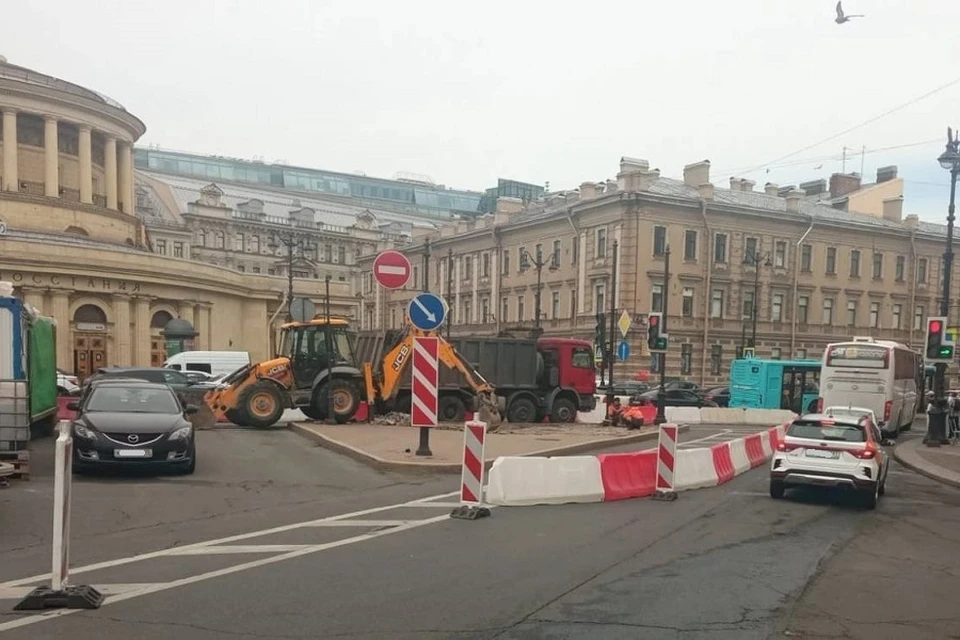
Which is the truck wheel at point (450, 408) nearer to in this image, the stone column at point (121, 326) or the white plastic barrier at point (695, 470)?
the white plastic barrier at point (695, 470)

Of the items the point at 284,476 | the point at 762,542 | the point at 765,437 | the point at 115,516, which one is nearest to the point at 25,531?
the point at 115,516

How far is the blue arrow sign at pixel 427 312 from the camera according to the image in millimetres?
14133

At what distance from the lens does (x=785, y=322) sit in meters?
59.0

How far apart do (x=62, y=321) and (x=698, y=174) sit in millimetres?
44649

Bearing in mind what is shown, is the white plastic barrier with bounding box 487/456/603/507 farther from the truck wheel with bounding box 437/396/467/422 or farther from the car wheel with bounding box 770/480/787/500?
the truck wheel with bounding box 437/396/467/422

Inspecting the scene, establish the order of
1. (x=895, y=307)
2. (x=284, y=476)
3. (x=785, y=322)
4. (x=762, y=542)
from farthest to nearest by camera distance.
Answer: (x=895, y=307), (x=785, y=322), (x=284, y=476), (x=762, y=542)

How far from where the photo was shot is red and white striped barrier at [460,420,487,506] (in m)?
10.5

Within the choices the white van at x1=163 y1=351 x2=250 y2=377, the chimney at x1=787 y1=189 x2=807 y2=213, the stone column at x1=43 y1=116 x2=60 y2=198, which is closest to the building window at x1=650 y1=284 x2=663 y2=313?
the chimney at x1=787 y1=189 x2=807 y2=213

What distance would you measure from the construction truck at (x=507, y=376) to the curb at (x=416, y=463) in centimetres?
364

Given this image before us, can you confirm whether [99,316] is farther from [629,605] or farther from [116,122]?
[629,605]

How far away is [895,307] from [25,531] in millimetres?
67580

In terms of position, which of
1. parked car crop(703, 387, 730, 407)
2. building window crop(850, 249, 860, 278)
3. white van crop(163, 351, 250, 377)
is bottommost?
parked car crop(703, 387, 730, 407)

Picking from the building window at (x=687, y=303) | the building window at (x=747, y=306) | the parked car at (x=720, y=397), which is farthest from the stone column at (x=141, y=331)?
the building window at (x=747, y=306)

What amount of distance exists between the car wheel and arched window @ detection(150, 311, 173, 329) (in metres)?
46.6
